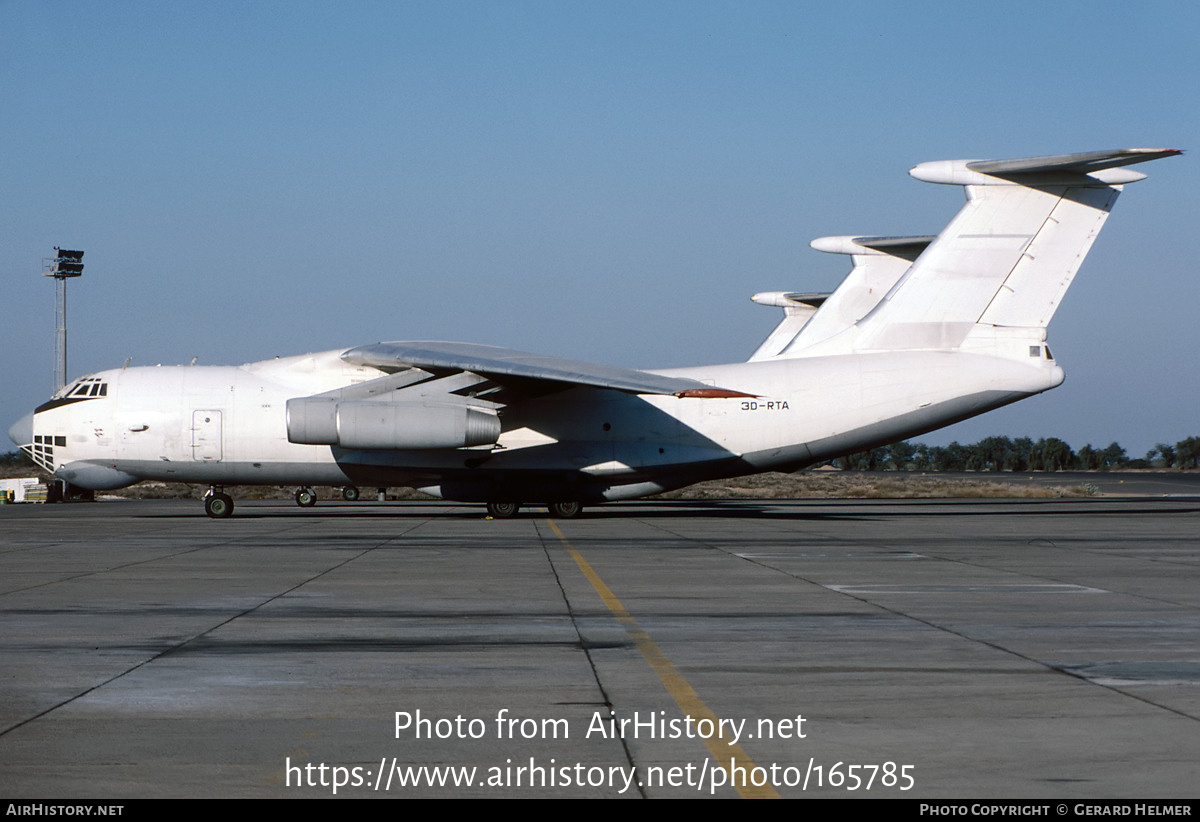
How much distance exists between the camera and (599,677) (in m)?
7.10

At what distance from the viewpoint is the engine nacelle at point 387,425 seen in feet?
79.4

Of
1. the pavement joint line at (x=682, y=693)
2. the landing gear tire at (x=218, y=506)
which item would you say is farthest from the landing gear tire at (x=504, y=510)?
the pavement joint line at (x=682, y=693)

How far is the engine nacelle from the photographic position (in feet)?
79.4

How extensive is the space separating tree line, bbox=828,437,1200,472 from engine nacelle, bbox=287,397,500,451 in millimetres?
79313

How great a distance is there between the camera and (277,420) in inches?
1019

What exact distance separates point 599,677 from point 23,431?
24246 millimetres

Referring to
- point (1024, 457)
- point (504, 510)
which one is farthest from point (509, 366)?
point (1024, 457)

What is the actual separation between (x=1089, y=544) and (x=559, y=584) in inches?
391

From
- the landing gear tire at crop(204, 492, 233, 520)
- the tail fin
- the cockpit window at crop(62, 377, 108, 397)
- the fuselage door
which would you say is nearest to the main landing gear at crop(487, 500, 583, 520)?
the landing gear tire at crop(204, 492, 233, 520)

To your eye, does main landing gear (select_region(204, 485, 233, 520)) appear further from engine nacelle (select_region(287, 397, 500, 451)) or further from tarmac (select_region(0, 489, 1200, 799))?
tarmac (select_region(0, 489, 1200, 799))

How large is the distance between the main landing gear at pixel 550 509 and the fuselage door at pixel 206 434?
6021 mm

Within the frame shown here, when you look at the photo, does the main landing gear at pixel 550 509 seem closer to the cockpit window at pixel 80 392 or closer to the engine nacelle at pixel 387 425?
the engine nacelle at pixel 387 425

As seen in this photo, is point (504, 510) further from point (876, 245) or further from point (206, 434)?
point (876, 245)
